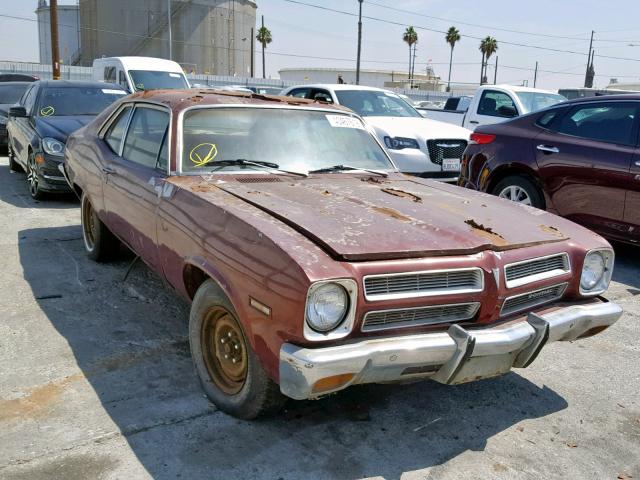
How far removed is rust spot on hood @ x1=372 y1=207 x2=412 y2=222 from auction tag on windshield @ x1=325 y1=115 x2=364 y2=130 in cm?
133

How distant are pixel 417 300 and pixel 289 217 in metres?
0.74

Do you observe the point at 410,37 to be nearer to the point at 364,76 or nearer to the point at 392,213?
the point at 364,76

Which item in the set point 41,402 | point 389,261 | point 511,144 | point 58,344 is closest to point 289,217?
point 389,261

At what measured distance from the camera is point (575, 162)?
5.90 metres

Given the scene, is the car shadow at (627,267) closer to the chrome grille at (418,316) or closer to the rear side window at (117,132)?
the chrome grille at (418,316)

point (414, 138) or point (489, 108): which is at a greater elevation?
point (489, 108)

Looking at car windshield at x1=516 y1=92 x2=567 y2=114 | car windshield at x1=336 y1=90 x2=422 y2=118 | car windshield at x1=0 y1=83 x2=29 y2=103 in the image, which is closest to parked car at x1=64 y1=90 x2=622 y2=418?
car windshield at x1=336 y1=90 x2=422 y2=118

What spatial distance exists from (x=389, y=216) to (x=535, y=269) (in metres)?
0.76

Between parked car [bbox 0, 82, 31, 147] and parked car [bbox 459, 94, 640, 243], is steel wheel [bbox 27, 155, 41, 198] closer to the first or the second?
parked car [bbox 0, 82, 31, 147]

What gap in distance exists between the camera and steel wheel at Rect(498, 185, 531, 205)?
252 inches

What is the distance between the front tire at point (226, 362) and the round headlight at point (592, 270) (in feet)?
5.55

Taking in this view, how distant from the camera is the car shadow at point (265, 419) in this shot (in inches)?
105

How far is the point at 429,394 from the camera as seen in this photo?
11.0 ft

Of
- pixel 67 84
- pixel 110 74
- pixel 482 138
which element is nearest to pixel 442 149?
pixel 482 138
